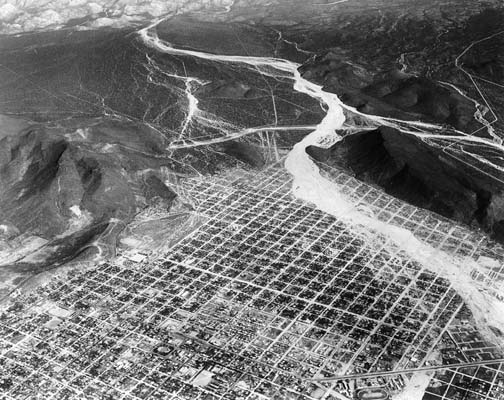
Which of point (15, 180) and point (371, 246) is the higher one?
point (15, 180)

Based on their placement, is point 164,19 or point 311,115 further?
point 164,19

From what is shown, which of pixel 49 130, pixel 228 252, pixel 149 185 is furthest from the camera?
pixel 49 130

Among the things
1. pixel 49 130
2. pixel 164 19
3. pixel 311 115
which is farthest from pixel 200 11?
pixel 49 130

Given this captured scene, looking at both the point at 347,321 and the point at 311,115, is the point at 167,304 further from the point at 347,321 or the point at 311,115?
A: the point at 311,115

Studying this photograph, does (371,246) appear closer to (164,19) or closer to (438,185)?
(438,185)

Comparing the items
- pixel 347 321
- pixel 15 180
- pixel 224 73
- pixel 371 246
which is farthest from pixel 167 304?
pixel 224 73

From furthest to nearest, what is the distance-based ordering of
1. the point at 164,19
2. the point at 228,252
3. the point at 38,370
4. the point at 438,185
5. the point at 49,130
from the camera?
the point at 164,19
the point at 49,130
the point at 438,185
the point at 228,252
the point at 38,370
